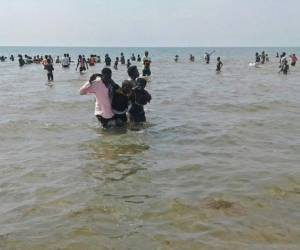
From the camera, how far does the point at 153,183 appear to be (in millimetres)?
7562

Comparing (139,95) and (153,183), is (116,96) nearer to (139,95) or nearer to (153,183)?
(139,95)

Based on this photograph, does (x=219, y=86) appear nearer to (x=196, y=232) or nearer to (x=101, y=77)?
(x=101, y=77)

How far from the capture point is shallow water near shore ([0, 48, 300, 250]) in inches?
220

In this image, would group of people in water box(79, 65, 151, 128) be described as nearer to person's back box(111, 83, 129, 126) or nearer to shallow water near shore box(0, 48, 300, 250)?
person's back box(111, 83, 129, 126)

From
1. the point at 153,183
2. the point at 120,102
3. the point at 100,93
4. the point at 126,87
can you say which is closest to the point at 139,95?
the point at 126,87

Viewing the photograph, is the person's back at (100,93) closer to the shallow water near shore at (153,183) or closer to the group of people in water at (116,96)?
the group of people in water at (116,96)

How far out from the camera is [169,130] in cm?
1216

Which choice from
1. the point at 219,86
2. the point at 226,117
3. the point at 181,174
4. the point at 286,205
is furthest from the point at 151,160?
the point at 219,86

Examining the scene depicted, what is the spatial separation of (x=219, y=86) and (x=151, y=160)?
57.0ft

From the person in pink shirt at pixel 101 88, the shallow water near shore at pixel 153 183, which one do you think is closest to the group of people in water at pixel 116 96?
the person in pink shirt at pixel 101 88

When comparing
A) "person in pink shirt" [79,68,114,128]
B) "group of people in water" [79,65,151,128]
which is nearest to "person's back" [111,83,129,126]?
"group of people in water" [79,65,151,128]

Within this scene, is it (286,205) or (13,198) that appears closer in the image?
(286,205)

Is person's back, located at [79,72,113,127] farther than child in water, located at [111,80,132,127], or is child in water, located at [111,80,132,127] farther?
child in water, located at [111,80,132,127]

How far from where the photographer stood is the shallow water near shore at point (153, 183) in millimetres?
5586
